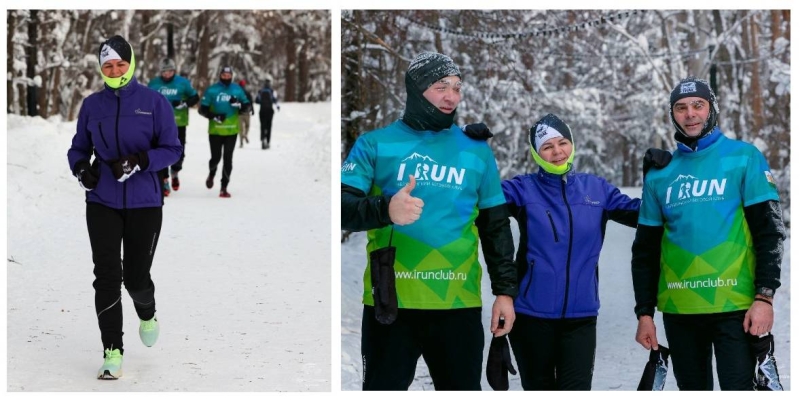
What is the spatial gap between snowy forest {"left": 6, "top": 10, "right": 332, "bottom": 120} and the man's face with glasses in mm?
8837

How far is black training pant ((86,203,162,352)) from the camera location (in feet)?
15.0

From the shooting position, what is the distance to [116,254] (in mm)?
4617

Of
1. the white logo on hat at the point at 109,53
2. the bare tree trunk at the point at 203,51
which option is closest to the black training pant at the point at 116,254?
the white logo on hat at the point at 109,53

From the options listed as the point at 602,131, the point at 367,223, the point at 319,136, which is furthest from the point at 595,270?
the point at 602,131

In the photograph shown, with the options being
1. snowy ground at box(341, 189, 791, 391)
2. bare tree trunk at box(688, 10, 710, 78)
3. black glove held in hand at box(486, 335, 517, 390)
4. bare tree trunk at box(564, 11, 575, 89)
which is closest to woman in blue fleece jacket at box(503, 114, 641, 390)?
black glove held in hand at box(486, 335, 517, 390)

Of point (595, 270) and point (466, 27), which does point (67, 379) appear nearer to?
point (595, 270)

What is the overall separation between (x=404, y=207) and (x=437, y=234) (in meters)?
0.39

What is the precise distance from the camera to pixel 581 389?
13.4ft

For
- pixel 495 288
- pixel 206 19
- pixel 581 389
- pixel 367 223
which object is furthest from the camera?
pixel 206 19

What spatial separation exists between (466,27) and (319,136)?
23.9 feet

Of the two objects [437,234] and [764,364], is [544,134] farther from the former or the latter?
[764,364]

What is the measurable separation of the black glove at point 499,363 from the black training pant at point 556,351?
0.15 meters

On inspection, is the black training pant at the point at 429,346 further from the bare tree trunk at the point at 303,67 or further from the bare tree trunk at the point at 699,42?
the bare tree trunk at the point at 303,67

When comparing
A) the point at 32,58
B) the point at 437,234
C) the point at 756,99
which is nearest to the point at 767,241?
the point at 437,234
